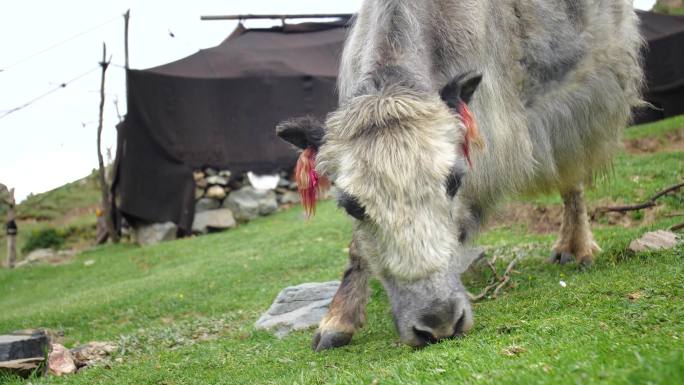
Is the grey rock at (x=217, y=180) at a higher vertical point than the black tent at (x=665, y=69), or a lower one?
lower

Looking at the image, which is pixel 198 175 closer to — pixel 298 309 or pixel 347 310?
pixel 298 309

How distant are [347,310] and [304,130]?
1457mm

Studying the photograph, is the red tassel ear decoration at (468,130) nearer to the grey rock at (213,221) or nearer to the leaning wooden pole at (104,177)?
the grey rock at (213,221)

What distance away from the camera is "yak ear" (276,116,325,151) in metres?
4.04

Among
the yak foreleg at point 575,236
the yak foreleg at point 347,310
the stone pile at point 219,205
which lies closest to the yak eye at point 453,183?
the yak foreleg at point 347,310

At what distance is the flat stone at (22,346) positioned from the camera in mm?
5266

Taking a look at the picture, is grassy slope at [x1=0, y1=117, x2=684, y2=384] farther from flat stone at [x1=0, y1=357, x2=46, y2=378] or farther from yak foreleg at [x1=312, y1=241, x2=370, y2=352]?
flat stone at [x1=0, y1=357, x2=46, y2=378]

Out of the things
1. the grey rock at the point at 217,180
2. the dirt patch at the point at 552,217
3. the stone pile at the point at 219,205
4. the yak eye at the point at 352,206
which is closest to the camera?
the yak eye at the point at 352,206

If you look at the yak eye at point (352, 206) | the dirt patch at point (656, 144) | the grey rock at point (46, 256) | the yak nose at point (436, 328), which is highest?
the yak eye at point (352, 206)

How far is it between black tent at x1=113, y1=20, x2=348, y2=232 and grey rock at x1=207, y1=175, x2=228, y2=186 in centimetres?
27

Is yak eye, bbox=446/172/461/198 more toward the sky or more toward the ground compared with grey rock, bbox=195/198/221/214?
more toward the sky

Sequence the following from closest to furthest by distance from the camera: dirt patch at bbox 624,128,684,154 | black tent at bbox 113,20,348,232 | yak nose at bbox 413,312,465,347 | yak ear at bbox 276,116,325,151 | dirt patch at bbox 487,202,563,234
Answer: yak nose at bbox 413,312,465,347 → yak ear at bbox 276,116,325,151 → dirt patch at bbox 487,202,563,234 → dirt patch at bbox 624,128,684,154 → black tent at bbox 113,20,348,232

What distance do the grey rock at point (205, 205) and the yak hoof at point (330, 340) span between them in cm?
1185

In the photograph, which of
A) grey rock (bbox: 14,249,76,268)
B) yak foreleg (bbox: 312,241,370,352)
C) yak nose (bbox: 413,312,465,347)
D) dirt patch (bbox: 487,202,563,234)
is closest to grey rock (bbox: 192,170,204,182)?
grey rock (bbox: 14,249,76,268)
